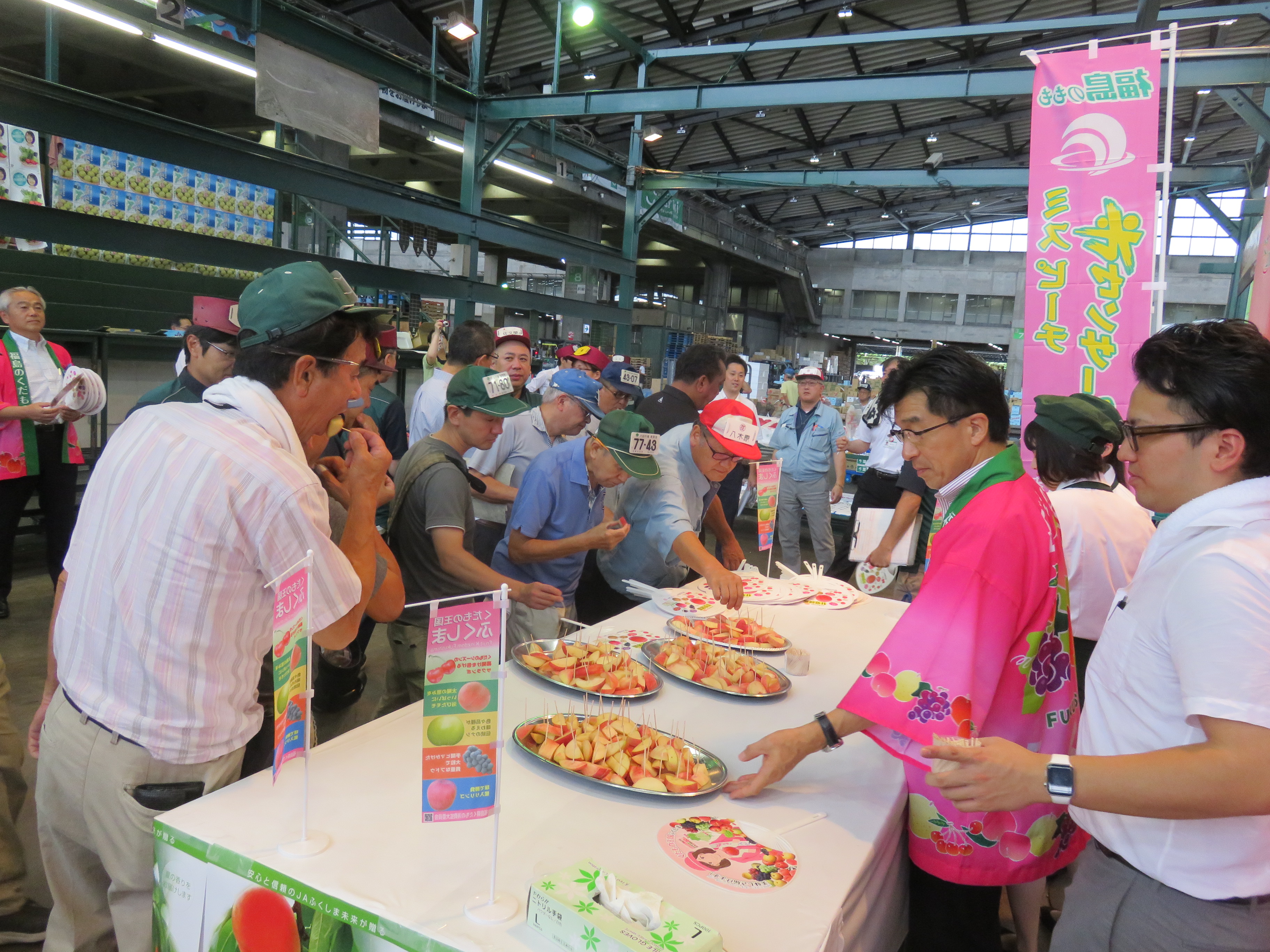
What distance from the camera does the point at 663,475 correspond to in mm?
3168

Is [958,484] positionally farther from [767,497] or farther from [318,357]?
[767,497]

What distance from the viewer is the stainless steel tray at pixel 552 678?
2014 millimetres

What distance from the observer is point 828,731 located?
1665 millimetres

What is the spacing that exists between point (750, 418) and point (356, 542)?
5.72 ft

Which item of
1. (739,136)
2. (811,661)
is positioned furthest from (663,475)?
(739,136)

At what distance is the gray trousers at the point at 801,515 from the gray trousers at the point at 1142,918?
5.03 metres

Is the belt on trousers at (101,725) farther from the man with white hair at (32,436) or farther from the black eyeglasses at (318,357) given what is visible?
the man with white hair at (32,436)

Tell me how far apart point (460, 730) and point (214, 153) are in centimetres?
489

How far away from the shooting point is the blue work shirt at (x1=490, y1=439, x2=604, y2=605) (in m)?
2.85

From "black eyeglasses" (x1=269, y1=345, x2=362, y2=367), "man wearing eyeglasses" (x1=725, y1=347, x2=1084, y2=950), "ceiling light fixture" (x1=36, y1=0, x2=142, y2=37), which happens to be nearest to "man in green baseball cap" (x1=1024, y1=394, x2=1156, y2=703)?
"man wearing eyeglasses" (x1=725, y1=347, x2=1084, y2=950)

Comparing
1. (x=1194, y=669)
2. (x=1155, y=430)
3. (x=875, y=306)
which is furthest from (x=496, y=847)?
(x=875, y=306)

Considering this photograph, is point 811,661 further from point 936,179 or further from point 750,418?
point 936,179

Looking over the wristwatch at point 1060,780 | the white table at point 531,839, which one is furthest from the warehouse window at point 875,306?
the wristwatch at point 1060,780

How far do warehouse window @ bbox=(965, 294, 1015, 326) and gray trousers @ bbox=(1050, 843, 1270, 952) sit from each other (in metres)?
27.9
